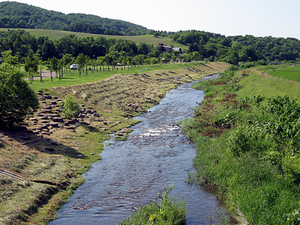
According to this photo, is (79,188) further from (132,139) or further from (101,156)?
(132,139)

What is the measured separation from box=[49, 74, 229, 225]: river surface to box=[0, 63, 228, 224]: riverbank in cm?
157

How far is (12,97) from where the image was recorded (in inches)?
1288

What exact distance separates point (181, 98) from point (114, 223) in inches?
2370

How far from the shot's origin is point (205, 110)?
174 ft

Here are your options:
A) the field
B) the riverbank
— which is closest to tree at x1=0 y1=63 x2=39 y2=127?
the riverbank

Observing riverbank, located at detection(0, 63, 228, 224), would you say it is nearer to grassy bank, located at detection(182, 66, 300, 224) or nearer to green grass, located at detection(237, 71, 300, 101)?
grassy bank, located at detection(182, 66, 300, 224)

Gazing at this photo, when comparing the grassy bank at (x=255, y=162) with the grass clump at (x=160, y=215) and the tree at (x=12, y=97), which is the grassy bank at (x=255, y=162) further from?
the tree at (x=12, y=97)

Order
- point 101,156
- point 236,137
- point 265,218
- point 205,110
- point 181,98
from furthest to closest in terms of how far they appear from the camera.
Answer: point 181,98 → point 205,110 → point 101,156 → point 236,137 → point 265,218

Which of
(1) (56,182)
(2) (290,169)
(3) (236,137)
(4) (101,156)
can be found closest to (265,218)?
(2) (290,169)

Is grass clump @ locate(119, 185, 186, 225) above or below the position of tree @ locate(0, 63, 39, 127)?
below

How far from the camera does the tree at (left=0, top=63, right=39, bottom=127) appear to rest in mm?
32594

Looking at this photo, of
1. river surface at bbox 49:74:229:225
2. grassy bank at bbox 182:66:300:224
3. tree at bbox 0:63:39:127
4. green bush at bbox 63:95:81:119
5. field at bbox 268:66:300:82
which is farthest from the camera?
field at bbox 268:66:300:82

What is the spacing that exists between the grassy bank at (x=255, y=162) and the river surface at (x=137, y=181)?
2022mm

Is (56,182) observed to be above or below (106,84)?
below
